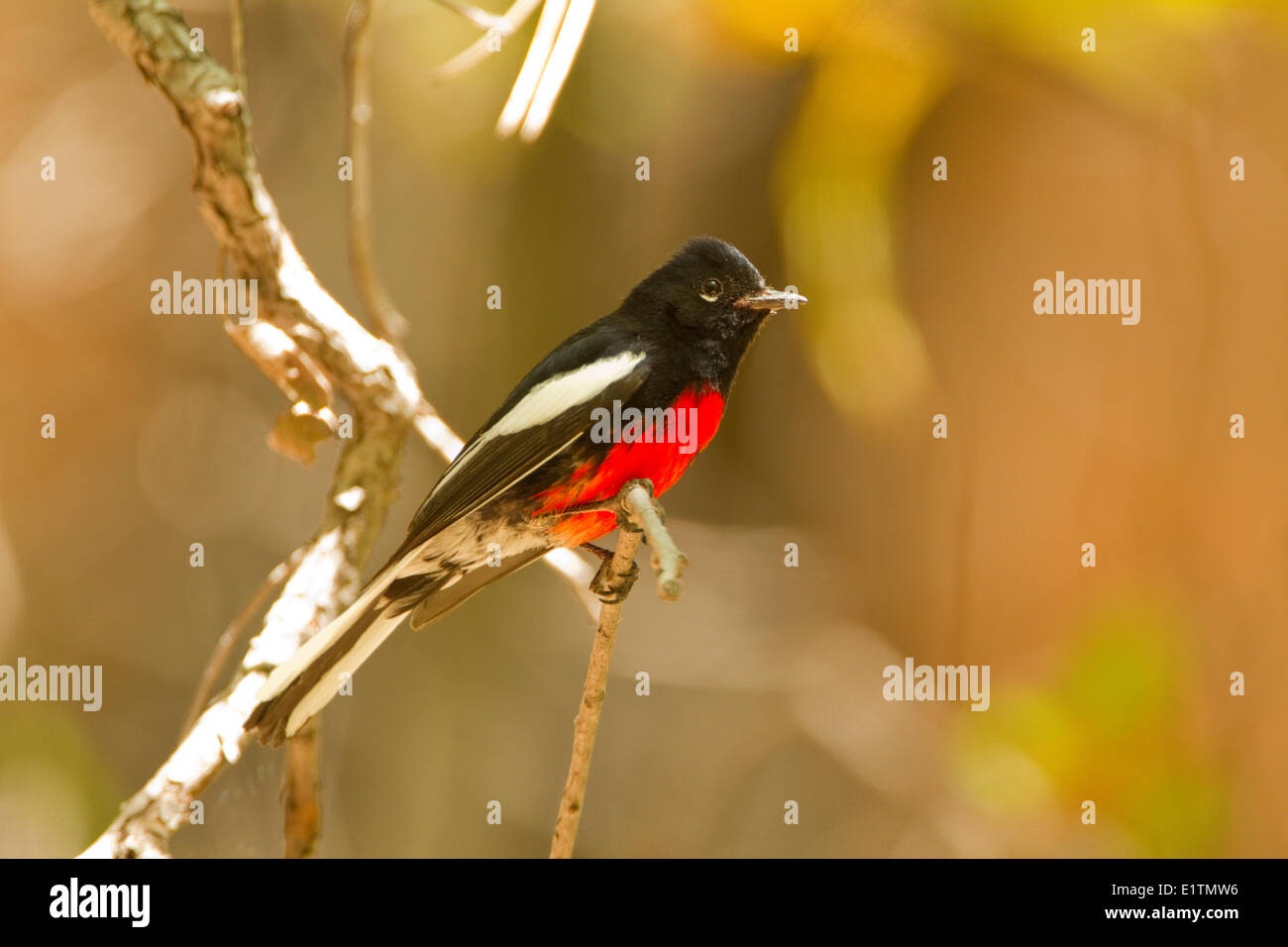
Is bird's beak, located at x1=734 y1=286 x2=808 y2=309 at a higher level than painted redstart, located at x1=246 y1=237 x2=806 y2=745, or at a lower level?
higher

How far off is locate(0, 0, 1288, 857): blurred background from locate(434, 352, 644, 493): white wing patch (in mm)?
1513

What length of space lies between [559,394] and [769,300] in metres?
0.68

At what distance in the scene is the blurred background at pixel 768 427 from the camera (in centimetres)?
456

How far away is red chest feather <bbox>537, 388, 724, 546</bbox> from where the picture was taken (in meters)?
2.98

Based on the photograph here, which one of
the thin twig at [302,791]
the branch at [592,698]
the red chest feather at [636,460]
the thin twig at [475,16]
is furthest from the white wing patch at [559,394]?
the thin twig at [475,16]

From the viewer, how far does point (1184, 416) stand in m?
5.05

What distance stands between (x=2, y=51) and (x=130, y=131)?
0.86m
